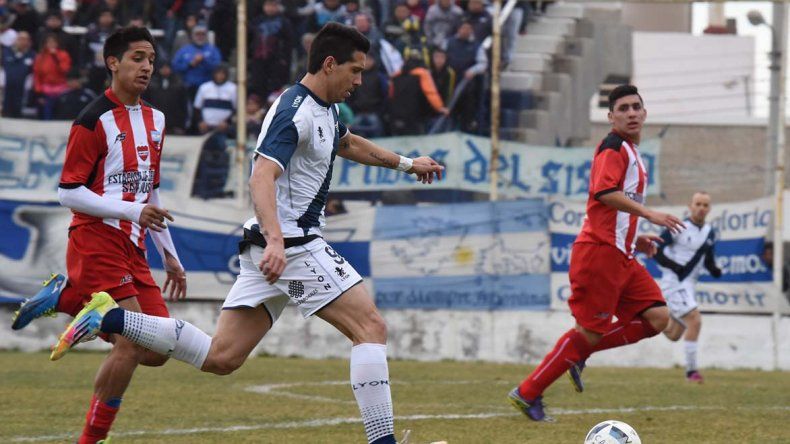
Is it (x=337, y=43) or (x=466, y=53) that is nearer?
(x=337, y=43)

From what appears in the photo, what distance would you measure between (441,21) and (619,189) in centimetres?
739

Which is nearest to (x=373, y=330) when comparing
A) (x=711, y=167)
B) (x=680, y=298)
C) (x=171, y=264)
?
(x=171, y=264)

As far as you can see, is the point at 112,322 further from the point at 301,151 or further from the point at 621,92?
the point at 621,92

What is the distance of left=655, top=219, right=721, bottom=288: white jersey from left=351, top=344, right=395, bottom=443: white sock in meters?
9.00

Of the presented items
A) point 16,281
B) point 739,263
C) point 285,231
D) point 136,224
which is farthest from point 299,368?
point 285,231

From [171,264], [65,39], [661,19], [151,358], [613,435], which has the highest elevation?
[661,19]

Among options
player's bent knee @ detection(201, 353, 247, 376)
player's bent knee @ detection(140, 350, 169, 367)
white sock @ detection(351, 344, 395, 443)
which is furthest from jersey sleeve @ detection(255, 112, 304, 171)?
player's bent knee @ detection(140, 350, 169, 367)

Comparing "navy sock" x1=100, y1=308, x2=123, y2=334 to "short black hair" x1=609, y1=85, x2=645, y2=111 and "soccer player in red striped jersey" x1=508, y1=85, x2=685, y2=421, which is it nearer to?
"soccer player in red striped jersey" x1=508, y1=85, x2=685, y2=421

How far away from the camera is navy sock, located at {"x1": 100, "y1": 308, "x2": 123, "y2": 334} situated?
6574mm

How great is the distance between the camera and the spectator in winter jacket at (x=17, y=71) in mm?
16312

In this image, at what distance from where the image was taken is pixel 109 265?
7.33 metres

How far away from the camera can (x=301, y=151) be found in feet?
21.5

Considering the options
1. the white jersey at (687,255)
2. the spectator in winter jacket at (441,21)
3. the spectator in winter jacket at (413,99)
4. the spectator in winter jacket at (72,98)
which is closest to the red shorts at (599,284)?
the white jersey at (687,255)

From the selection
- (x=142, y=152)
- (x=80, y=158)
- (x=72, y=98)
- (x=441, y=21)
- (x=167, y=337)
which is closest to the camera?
(x=167, y=337)
